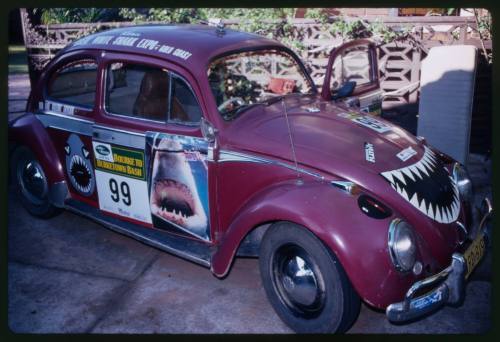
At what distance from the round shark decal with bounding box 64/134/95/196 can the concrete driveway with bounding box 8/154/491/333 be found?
56 cm

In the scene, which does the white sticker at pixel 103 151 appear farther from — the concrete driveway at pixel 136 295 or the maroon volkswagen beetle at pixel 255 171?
the concrete driveway at pixel 136 295

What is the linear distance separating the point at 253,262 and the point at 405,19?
5205mm

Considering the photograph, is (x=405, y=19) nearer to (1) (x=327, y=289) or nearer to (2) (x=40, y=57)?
(1) (x=327, y=289)

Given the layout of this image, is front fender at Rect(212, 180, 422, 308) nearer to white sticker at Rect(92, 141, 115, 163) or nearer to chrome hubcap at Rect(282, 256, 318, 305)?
chrome hubcap at Rect(282, 256, 318, 305)

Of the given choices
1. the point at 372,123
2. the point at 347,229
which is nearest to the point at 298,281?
the point at 347,229

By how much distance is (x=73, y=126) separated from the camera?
4387 mm

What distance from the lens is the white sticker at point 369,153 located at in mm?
3309

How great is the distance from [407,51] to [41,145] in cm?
569

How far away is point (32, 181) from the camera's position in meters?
4.92

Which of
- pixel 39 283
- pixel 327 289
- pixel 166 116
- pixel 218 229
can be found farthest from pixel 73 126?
pixel 327 289

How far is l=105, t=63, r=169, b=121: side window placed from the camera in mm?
3928

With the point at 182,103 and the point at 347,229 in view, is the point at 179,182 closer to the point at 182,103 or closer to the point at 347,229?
the point at 182,103

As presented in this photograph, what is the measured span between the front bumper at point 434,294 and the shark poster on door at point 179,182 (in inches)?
60.6

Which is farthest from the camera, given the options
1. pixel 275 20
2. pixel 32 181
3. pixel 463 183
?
pixel 275 20
